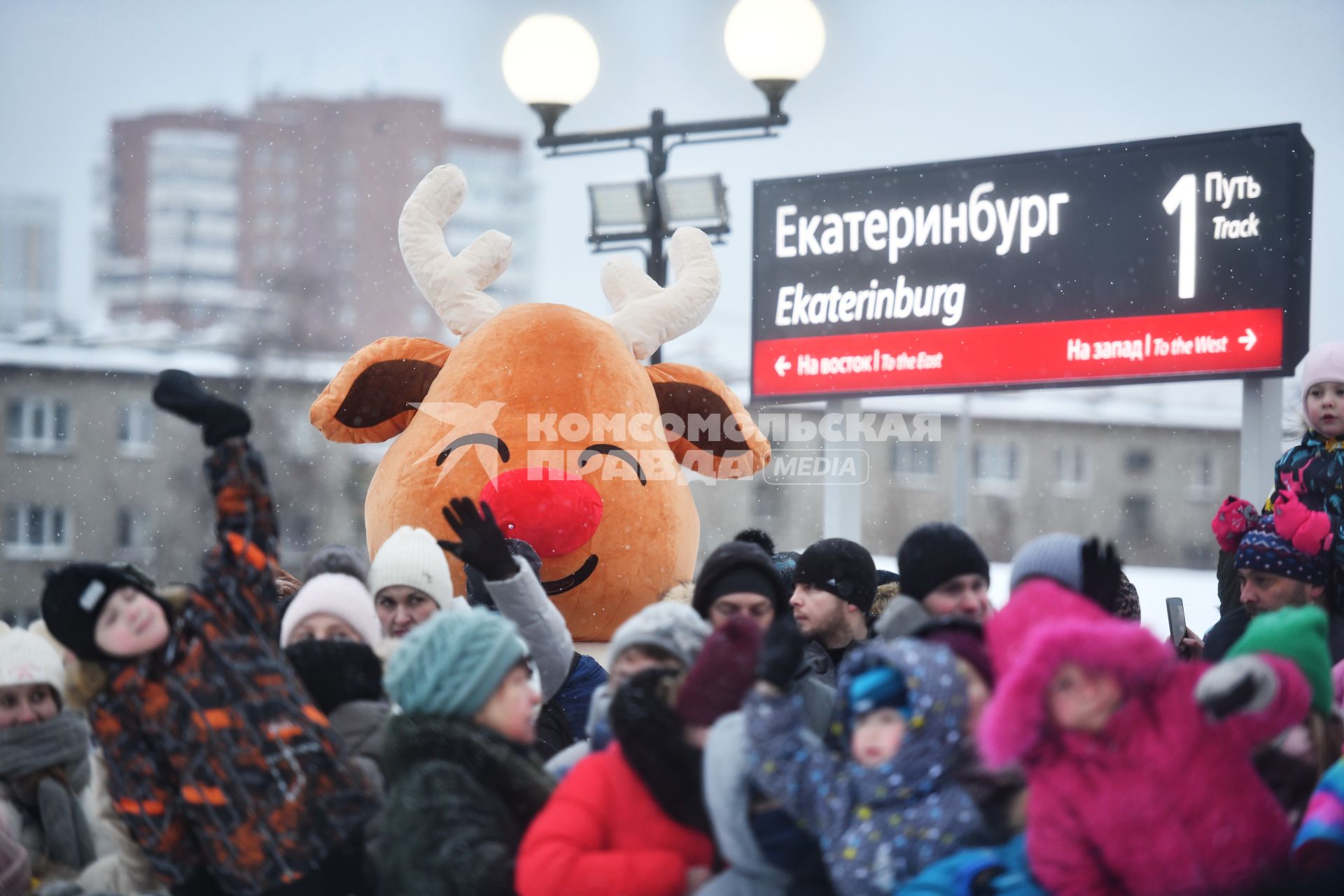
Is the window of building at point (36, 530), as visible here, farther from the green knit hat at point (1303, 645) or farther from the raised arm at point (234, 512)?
the green knit hat at point (1303, 645)

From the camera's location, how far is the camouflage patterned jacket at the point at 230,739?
313 cm

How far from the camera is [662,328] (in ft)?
18.2

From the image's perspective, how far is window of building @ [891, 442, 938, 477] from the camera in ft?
117

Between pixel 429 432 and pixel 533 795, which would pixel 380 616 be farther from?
pixel 533 795

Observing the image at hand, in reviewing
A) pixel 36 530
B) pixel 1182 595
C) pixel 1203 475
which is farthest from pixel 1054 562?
pixel 1203 475

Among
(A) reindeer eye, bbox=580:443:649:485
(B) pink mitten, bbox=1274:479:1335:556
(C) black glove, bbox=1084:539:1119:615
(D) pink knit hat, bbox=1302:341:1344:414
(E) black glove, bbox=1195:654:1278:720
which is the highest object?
(D) pink knit hat, bbox=1302:341:1344:414

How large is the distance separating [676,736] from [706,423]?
2665 millimetres

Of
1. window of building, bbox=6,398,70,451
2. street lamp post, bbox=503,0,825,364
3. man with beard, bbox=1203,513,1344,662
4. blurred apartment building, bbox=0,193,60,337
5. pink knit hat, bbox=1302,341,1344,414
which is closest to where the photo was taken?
man with beard, bbox=1203,513,1344,662

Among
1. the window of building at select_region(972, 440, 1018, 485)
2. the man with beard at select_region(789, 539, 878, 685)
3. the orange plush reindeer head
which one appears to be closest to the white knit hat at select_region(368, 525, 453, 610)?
the orange plush reindeer head

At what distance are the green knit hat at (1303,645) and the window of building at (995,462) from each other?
108 ft

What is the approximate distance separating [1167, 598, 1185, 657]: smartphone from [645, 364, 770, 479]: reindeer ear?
4.90 ft

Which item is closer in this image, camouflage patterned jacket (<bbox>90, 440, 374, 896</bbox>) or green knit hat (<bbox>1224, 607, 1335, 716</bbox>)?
green knit hat (<bbox>1224, 607, 1335, 716</bbox>)

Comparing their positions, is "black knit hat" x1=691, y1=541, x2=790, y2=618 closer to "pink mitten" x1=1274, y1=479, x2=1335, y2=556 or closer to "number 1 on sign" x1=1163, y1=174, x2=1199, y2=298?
"pink mitten" x1=1274, y1=479, x2=1335, y2=556

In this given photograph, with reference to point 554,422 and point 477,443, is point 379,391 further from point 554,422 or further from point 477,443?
point 554,422
